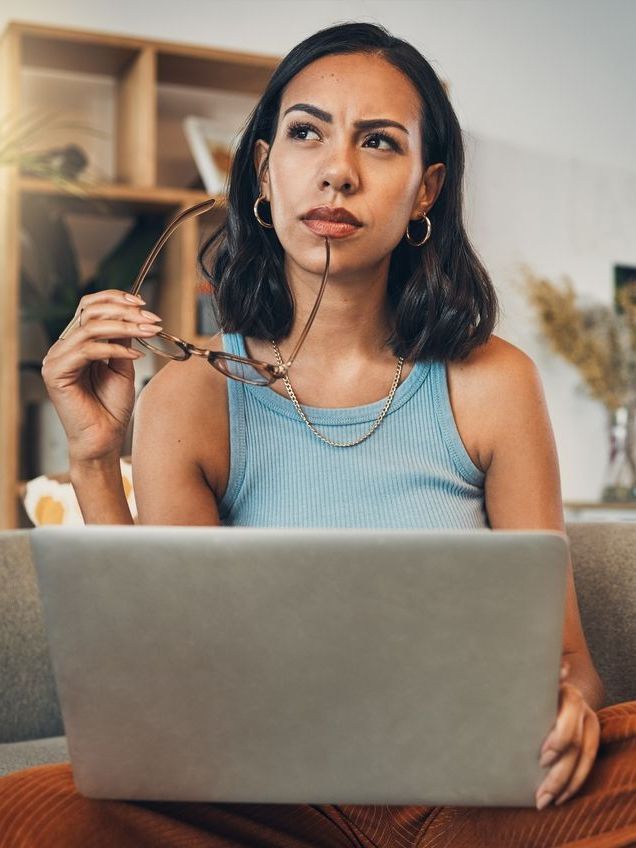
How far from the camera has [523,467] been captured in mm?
1231

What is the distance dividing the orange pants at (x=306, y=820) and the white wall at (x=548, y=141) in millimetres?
2600

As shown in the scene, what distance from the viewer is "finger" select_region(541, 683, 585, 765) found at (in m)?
0.75

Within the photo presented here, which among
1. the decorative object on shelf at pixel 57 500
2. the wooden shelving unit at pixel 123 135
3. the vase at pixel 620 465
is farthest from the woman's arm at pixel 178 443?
the vase at pixel 620 465

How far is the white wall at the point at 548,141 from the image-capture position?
3465mm

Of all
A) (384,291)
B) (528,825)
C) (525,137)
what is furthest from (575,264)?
(528,825)

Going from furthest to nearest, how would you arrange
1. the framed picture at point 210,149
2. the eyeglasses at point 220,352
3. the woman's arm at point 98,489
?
the framed picture at point 210,149 → the woman's arm at point 98,489 → the eyeglasses at point 220,352

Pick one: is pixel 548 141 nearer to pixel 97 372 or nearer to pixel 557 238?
pixel 557 238

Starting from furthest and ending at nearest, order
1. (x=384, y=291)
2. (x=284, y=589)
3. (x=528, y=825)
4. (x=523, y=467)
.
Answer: (x=384, y=291) → (x=523, y=467) → (x=528, y=825) → (x=284, y=589)

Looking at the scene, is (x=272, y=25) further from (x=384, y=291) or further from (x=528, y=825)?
(x=528, y=825)

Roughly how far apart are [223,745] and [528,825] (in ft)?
0.89

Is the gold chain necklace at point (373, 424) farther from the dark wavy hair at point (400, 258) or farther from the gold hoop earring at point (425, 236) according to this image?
the gold hoop earring at point (425, 236)

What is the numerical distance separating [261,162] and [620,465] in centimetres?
223

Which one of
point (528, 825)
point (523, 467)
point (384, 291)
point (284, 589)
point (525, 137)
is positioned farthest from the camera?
point (525, 137)

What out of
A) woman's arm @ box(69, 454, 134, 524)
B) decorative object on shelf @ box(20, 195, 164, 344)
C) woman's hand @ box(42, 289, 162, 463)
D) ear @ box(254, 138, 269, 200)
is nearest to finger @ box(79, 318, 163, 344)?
woman's hand @ box(42, 289, 162, 463)
